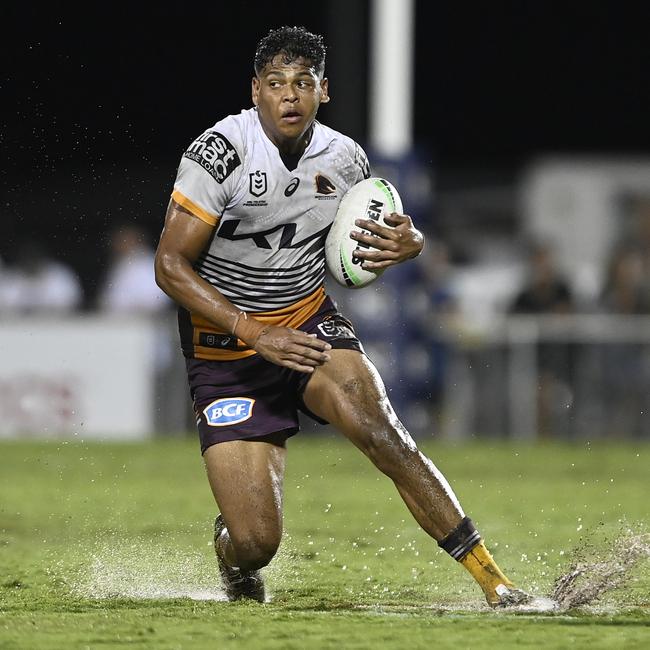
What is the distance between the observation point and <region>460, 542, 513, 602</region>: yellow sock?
5863 millimetres

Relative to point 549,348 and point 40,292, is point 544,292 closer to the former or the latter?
point 549,348

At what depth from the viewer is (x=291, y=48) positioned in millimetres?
6125

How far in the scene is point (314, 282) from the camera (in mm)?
6668

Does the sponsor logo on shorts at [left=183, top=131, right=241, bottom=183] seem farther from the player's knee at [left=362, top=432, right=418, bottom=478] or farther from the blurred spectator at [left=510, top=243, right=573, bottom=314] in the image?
the blurred spectator at [left=510, top=243, right=573, bottom=314]

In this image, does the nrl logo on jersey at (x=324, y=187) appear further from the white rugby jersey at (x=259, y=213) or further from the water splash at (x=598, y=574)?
the water splash at (x=598, y=574)

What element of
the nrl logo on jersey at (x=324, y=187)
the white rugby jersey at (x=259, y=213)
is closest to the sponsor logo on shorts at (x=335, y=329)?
the white rugby jersey at (x=259, y=213)

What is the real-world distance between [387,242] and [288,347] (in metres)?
0.67

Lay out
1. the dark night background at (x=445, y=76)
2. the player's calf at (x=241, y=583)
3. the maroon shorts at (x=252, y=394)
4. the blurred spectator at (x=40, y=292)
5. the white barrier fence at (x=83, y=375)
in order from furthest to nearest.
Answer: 1. the dark night background at (x=445, y=76)
2. the blurred spectator at (x=40, y=292)
3. the white barrier fence at (x=83, y=375)
4. the player's calf at (x=241, y=583)
5. the maroon shorts at (x=252, y=394)

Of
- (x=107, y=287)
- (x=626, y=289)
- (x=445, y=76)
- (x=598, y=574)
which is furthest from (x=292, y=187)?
(x=445, y=76)

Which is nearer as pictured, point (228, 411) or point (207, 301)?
point (207, 301)

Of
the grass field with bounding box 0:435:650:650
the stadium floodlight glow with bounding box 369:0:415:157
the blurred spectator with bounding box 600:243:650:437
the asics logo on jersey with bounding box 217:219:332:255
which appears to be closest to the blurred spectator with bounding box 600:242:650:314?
the blurred spectator with bounding box 600:243:650:437

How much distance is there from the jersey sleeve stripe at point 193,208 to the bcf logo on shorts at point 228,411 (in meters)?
0.82

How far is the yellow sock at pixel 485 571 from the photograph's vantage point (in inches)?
231

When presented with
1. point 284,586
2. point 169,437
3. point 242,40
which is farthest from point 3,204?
point 284,586
